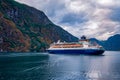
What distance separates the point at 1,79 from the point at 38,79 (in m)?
9.55

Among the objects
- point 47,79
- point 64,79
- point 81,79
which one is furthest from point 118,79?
point 47,79

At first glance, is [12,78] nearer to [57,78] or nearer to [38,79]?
[38,79]

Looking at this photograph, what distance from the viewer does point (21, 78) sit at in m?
68.1

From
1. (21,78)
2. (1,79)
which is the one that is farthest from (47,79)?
(1,79)

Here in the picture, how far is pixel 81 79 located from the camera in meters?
67.4

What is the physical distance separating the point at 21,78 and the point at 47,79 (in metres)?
7.06

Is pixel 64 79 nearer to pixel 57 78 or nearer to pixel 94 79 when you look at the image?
pixel 57 78

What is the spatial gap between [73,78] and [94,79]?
18.7 feet

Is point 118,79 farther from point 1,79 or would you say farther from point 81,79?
point 1,79

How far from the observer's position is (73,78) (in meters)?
69.0

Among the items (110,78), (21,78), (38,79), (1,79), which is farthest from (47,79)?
(110,78)

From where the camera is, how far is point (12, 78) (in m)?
67.7

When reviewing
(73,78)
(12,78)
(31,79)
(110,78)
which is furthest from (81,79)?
(12,78)

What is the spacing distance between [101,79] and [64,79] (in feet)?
32.4
